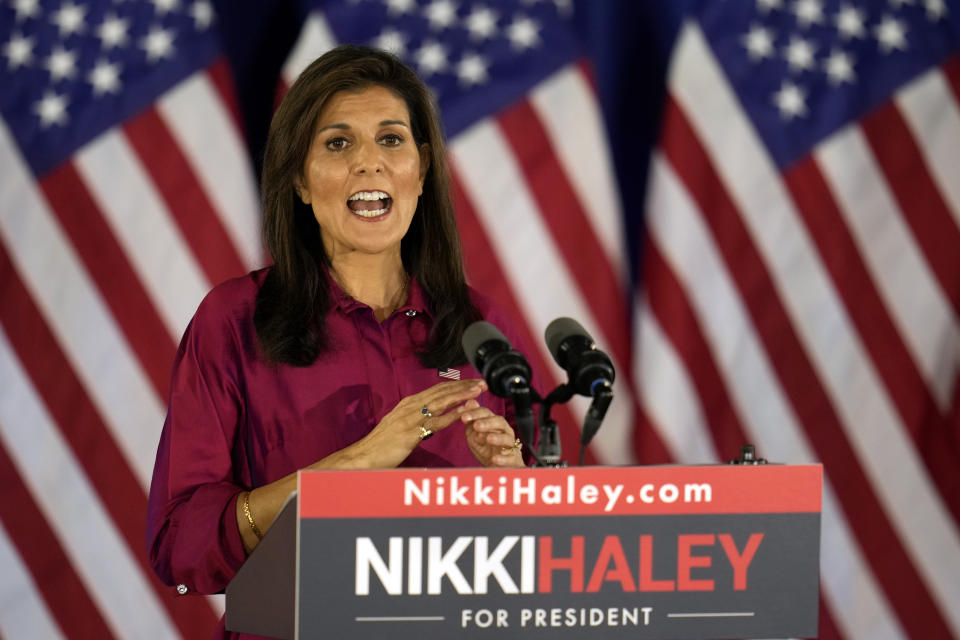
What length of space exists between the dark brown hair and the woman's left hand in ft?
1.09

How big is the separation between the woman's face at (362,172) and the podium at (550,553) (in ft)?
2.22

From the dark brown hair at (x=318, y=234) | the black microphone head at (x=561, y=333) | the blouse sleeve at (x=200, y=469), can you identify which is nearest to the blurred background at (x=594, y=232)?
the dark brown hair at (x=318, y=234)

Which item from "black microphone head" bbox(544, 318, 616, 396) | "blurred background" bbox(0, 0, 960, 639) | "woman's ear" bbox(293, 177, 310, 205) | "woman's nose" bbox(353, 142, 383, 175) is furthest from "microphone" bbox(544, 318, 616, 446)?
"blurred background" bbox(0, 0, 960, 639)

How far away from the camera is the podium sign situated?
128cm

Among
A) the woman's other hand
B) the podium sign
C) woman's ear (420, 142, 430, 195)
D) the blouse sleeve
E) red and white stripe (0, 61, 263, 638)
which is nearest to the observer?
the podium sign

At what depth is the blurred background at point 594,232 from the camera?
10.9 feet

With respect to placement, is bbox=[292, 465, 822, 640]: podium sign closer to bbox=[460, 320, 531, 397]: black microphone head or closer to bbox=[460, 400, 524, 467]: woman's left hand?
bbox=[460, 320, 531, 397]: black microphone head

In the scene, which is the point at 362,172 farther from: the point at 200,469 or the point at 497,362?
the point at 497,362

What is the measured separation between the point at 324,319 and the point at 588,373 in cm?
71

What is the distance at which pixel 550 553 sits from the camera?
133 cm

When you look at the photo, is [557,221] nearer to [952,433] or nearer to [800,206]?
[800,206]

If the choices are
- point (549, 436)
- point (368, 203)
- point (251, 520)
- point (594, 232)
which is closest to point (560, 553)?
point (549, 436)

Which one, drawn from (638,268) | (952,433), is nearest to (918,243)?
(952,433)

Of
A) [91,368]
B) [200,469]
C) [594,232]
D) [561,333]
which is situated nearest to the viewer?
[561,333]
